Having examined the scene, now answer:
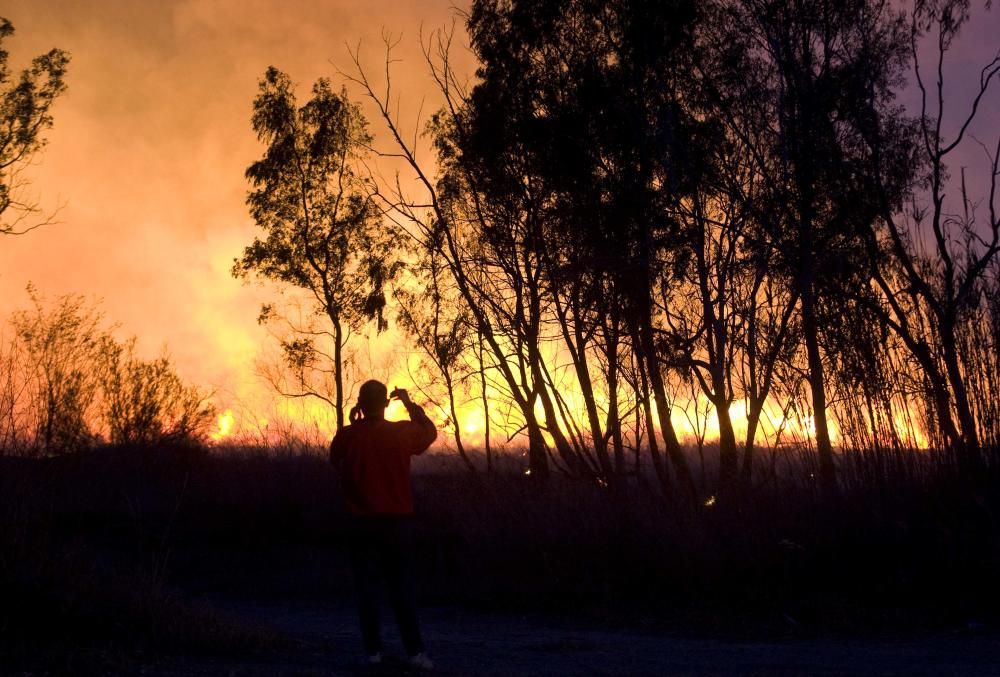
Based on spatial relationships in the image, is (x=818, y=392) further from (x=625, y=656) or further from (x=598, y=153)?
(x=625, y=656)

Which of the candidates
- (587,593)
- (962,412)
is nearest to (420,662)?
(587,593)

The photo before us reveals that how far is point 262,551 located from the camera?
58.6ft

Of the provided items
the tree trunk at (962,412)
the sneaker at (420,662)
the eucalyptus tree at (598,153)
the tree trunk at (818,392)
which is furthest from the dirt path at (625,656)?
the eucalyptus tree at (598,153)

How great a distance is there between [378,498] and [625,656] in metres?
2.67

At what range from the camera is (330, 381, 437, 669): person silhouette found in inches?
263

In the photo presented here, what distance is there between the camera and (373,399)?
6871mm

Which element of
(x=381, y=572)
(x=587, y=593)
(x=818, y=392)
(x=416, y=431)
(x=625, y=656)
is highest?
(x=818, y=392)

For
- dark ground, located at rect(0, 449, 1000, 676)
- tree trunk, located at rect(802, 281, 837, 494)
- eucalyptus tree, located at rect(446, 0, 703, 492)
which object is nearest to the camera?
dark ground, located at rect(0, 449, 1000, 676)

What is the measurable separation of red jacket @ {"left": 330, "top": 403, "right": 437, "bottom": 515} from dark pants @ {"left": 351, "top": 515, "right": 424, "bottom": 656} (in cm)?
11

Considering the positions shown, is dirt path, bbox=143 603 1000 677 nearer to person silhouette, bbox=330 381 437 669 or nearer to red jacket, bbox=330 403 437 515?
person silhouette, bbox=330 381 437 669

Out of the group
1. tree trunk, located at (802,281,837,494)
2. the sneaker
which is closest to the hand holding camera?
the sneaker

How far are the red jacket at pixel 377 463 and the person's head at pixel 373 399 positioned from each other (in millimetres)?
75

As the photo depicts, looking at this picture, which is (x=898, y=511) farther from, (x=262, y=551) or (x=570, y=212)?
(x=262, y=551)

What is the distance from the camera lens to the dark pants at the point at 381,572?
6.71m
